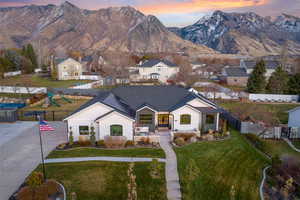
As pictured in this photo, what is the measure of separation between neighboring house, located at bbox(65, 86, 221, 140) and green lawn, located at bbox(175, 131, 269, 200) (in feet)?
10.5

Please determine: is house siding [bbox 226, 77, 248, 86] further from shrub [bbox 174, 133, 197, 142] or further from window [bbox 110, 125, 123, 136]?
window [bbox 110, 125, 123, 136]

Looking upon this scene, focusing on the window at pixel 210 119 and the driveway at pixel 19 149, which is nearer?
the driveway at pixel 19 149

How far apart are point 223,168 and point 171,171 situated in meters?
3.97

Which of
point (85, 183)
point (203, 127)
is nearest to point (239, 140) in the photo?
point (203, 127)

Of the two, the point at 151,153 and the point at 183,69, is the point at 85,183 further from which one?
the point at 183,69

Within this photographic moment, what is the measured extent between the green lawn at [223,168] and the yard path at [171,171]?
37 cm

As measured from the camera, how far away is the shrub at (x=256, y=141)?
1960 cm

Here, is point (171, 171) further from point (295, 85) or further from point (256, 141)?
point (295, 85)

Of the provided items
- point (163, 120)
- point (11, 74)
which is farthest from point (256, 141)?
point (11, 74)

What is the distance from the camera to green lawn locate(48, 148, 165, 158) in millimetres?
17078

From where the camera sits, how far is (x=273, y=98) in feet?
139

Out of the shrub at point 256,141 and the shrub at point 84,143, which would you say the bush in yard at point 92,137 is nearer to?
the shrub at point 84,143

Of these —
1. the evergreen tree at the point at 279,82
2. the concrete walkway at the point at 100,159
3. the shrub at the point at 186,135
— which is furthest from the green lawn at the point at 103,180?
the evergreen tree at the point at 279,82

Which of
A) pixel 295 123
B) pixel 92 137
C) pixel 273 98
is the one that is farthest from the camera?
pixel 273 98
